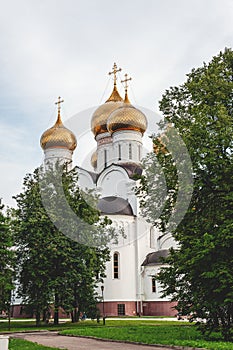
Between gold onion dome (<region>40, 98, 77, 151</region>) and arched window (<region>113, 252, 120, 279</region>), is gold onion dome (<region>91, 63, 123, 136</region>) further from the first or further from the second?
arched window (<region>113, 252, 120, 279</region>)

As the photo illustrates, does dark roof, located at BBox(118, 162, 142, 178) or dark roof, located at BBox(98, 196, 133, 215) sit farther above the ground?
dark roof, located at BBox(118, 162, 142, 178)

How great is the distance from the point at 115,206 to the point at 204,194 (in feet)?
76.9

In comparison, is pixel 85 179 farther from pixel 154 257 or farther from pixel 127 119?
pixel 154 257

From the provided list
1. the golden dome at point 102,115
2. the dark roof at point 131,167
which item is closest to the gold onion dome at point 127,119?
the golden dome at point 102,115

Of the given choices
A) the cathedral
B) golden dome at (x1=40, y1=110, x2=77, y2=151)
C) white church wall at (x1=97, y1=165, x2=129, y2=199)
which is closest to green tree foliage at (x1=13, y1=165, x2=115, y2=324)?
the cathedral

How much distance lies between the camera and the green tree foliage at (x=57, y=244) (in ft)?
86.6

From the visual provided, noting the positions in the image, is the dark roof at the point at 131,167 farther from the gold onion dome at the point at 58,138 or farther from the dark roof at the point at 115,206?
the gold onion dome at the point at 58,138

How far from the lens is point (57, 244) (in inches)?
1057

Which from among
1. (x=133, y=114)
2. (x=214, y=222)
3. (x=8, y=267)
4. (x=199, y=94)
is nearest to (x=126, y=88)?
(x=133, y=114)

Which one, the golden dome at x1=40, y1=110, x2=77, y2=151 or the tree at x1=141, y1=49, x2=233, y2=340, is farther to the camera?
the golden dome at x1=40, y1=110, x2=77, y2=151

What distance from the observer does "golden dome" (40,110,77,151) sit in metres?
47.0

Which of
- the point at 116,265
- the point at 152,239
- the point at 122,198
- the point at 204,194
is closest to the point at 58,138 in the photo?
the point at 122,198

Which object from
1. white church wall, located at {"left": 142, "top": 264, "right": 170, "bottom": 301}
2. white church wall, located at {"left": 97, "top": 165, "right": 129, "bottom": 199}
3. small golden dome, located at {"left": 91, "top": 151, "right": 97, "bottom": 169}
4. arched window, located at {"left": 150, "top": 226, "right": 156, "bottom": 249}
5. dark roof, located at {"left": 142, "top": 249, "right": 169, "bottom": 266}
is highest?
small golden dome, located at {"left": 91, "top": 151, "right": 97, "bottom": 169}

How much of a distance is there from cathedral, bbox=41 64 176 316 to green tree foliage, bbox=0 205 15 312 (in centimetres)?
920
